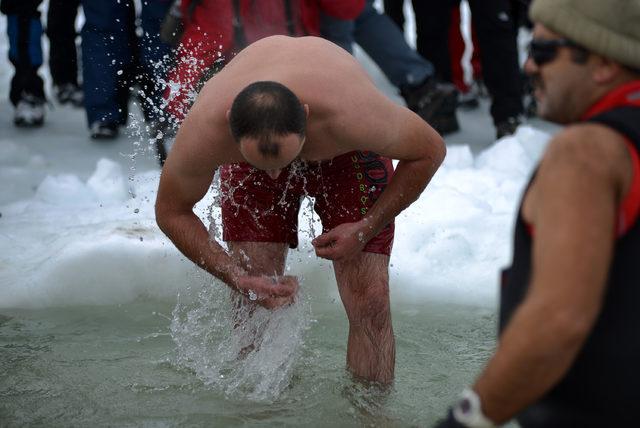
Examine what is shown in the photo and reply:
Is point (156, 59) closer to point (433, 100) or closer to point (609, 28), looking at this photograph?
point (433, 100)

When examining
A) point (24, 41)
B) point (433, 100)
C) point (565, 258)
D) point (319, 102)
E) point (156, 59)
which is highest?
point (565, 258)

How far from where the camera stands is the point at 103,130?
20.3 feet

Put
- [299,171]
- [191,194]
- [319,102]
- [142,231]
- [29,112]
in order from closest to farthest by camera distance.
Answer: [319,102], [191,194], [299,171], [142,231], [29,112]

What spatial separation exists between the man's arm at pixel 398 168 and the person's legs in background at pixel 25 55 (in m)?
3.62

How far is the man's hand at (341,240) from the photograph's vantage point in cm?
319

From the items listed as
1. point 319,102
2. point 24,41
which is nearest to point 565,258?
point 319,102

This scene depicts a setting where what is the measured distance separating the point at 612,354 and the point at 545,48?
56 cm

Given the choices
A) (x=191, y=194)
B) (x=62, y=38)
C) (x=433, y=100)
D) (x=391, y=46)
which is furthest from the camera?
(x=62, y=38)

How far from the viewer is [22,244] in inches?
187

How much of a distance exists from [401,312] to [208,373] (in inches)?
39.7

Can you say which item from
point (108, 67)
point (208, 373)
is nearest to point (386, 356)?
point (208, 373)

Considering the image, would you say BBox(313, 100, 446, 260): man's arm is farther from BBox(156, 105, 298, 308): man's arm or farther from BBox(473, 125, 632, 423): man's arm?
BBox(473, 125, 632, 423): man's arm

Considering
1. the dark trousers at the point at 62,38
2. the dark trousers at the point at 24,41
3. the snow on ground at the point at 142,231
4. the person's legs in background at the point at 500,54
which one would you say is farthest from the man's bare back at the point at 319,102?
the dark trousers at the point at 62,38

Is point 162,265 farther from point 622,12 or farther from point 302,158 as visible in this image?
point 622,12
